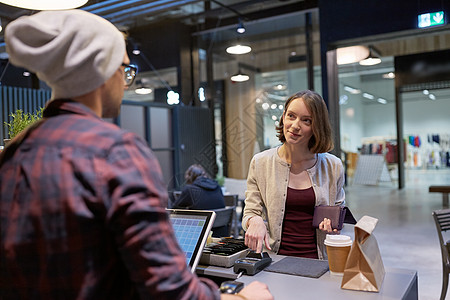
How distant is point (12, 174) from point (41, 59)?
9.1 inches

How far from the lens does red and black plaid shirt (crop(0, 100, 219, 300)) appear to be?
738 millimetres

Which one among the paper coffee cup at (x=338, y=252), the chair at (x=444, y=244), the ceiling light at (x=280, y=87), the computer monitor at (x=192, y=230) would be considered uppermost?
the ceiling light at (x=280, y=87)

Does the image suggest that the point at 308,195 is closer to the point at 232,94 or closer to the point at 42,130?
the point at 42,130

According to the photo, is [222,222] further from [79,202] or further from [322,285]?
[79,202]

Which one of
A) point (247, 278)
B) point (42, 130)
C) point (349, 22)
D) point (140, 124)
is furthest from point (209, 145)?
point (42, 130)

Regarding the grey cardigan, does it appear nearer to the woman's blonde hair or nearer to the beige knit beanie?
the woman's blonde hair

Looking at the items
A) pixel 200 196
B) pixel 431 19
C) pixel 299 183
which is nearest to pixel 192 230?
pixel 299 183

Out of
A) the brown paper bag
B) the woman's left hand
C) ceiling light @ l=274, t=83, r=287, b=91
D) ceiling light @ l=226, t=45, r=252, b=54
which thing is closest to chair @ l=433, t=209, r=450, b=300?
the woman's left hand

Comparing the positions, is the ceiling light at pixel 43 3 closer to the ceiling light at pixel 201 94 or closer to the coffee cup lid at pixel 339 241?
the coffee cup lid at pixel 339 241

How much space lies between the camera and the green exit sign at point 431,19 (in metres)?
4.90

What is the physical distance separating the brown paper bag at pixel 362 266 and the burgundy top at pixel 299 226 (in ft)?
2.07

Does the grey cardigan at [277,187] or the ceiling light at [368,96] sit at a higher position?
the ceiling light at [368,96]

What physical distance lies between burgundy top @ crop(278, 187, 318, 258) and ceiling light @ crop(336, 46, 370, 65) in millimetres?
4478

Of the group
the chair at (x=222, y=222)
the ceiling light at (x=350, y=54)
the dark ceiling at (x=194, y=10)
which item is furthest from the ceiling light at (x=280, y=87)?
the chair at (x=222, y=222)
